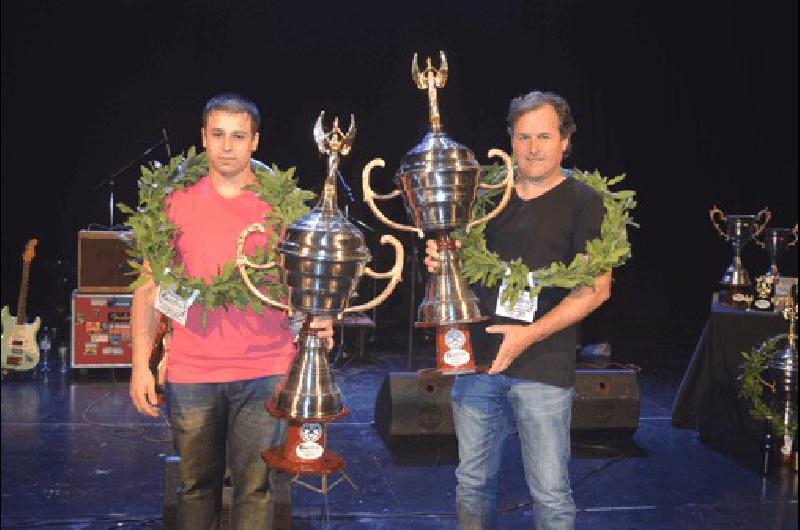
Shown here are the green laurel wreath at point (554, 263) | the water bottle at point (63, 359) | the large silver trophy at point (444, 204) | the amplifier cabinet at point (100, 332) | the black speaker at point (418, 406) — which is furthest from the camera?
the water bottle at point (63, 359)

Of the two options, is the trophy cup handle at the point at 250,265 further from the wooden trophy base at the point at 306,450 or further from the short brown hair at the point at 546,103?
the short brown hair at the point at 546,103

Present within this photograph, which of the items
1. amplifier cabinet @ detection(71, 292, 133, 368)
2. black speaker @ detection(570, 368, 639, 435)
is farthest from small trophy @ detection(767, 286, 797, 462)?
amplifier cabinet @ detection(71, 292, 133, 368)

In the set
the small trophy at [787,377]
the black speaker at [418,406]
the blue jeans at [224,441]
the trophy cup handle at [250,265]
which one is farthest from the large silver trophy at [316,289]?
the small trophy at [787,377]

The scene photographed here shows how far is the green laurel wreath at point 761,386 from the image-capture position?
4254 millimetres

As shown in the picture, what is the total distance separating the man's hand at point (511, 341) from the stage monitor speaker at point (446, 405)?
82.8 inches

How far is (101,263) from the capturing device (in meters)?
6.58

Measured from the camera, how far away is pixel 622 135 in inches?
344

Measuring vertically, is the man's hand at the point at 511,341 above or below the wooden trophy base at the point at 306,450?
above

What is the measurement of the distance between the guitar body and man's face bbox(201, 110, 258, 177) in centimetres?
461

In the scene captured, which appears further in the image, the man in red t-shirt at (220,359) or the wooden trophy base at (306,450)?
the man in red t-shirt at (220,359)

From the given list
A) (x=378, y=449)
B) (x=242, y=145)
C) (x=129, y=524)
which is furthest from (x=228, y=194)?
(x=378, y=449)

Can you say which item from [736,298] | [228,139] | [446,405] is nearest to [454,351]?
[228,139]

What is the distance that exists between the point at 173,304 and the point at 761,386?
343 cm

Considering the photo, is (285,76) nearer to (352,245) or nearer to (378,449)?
(378,449)
